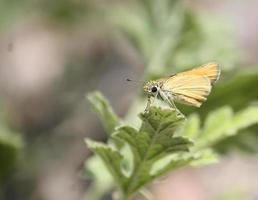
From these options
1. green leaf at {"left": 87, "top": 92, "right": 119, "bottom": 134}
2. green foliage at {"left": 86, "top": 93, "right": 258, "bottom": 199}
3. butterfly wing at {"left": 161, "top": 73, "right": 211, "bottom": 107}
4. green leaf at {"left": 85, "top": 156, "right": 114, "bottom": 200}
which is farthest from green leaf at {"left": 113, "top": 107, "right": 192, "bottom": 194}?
green leaf at {"left": 85, "top": 156, "right": 114, "bottom": 200}

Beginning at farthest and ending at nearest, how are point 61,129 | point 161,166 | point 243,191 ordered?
point 61,129, point 243,191, point 161,166

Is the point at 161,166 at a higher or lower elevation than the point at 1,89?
lower

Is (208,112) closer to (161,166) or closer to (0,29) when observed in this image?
(161,166)

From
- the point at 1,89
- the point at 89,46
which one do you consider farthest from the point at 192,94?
the point at 89,46

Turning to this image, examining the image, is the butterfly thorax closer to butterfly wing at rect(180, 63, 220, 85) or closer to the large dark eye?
the large dark eye

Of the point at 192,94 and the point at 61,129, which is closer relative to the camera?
the point at 192,94

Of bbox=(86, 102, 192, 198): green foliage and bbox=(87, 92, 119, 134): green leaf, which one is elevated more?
bbox=(87, 92, 119, 134): green leaf

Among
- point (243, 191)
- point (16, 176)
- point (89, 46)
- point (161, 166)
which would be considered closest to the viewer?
point (161, 166)
